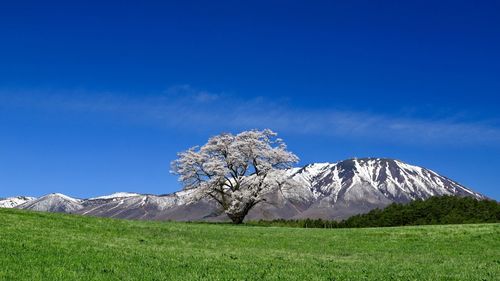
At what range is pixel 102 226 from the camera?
4791 centimetres

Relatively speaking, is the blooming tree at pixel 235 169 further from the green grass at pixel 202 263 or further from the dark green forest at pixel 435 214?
the green grass at pixel 202 263

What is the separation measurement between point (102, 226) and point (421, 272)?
3144 cm

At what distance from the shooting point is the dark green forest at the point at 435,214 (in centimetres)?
10006

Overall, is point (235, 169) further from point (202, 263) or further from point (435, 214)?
point (202, 263)

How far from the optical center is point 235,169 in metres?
95.0

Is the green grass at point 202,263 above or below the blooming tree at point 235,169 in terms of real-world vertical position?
below

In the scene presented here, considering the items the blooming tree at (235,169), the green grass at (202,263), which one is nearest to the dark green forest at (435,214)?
the blooming tree at (235,169)

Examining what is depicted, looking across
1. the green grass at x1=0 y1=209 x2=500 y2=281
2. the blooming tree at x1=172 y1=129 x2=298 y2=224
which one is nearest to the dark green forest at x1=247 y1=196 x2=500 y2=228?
the blooming tree at x1=172 y1=129 x2=298 y2=224

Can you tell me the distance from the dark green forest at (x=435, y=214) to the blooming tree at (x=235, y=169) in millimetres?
6567

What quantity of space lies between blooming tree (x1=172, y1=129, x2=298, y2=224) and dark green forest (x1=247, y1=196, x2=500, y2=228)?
6567 millimetres

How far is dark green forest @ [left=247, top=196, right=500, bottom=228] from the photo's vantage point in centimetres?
10006

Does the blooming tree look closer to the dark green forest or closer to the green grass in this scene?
the dark green forest

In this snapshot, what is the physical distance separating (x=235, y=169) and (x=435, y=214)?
4204 centimetres

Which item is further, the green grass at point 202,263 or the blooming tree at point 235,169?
the blooming tree at point 235,169
